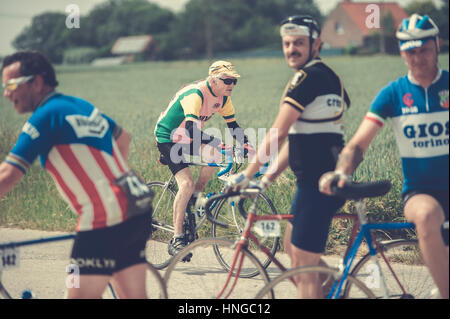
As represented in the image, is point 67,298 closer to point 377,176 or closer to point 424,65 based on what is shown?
point 424,65

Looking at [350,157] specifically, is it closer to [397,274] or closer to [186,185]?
[397,274]

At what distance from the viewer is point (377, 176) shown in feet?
23.6

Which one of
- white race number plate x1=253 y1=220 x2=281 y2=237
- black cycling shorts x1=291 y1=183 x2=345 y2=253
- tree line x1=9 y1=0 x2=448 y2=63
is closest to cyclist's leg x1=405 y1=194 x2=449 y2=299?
black cycling shorts x1=291 y1=183 x2=345 y2=253

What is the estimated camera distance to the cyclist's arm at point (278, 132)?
364 cm

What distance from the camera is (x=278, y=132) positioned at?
3.69 metres

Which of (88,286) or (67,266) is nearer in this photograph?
(88,286)

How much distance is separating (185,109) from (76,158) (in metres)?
2.64

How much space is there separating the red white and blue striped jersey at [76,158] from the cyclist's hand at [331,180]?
1.14 meters

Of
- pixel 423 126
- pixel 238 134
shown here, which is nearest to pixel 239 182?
pixel 423 126

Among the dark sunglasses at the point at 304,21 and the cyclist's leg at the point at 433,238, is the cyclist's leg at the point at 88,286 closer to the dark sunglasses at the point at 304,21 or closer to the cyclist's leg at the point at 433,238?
the cyclist's leg at the point at 433,238

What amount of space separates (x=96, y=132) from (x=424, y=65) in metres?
1.92

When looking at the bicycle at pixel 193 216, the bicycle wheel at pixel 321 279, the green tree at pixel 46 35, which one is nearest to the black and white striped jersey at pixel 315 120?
the bicycle wheel at pixel 321 279

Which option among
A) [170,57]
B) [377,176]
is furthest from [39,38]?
[377,176]

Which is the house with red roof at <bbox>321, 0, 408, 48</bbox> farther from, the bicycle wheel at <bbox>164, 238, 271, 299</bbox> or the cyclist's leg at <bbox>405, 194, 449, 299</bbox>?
the cyclist's leg at <bbox>405, 194, 449, 299</bbox>
